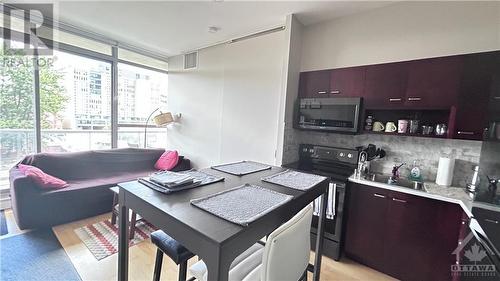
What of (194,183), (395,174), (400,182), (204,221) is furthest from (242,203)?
(395,174)

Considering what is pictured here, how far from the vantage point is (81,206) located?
2.75m

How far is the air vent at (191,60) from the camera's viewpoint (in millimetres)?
3988

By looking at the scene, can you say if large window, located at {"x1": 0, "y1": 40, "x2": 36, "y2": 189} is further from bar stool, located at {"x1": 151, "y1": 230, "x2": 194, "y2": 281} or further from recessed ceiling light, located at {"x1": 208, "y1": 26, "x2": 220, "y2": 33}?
bar stool, located at {"x1": 151, "y1": 230, "x2": 194, "y2": 281}

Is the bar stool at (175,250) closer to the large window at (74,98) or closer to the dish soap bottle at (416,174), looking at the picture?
the dish soap bottle at (416,174)

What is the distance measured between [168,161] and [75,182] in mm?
1366

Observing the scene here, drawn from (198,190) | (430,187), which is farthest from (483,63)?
(198,190)

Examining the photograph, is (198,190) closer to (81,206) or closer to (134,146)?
(81,206)

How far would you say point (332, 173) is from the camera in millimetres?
2363

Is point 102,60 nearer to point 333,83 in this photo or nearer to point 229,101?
point 229,101

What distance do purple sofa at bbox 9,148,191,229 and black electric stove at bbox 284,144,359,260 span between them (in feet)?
7.91

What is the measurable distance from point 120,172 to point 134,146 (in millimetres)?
659

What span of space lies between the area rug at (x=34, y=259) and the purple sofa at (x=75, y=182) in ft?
0.79

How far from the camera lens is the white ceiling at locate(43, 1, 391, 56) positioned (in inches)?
92.9

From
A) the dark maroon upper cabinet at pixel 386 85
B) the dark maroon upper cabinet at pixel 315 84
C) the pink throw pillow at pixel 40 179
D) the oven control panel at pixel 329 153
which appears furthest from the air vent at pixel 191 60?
the dark maroon upper cabinet at pixel 386 85
